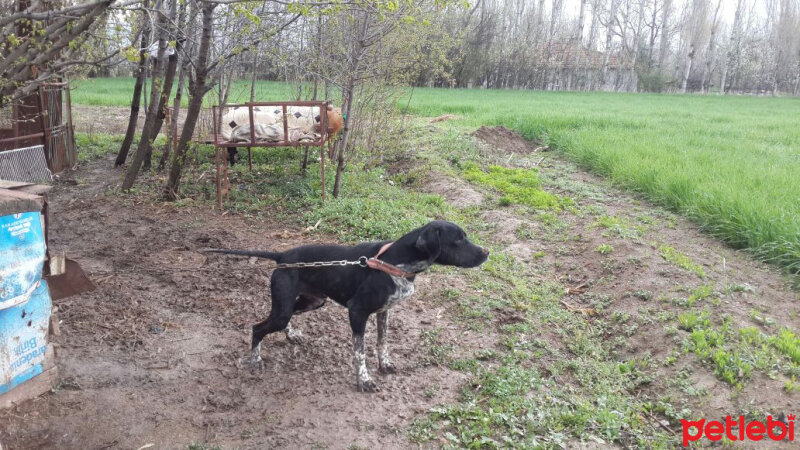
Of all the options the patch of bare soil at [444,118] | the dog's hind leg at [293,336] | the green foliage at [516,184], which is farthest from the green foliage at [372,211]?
the patch of bare soil at [444,118]

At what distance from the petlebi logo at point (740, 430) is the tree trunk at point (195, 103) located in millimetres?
5904

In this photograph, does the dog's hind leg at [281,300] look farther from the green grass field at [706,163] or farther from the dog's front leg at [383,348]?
the green grass field at [706,163]

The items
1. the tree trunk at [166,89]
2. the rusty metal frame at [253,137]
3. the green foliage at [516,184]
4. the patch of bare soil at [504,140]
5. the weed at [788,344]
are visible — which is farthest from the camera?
the patch of bare soil at [504,140]

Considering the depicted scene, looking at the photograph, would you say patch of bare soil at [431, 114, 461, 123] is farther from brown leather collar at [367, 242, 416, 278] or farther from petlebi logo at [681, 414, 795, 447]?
petlebi logo at [681, 414, 795, 447]

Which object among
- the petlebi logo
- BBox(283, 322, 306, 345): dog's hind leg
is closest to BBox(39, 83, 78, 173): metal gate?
BBox(283, 322, 306, 345): dog's hind leg

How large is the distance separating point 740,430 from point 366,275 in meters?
2.53

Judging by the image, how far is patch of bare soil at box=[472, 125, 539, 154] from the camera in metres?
13.6

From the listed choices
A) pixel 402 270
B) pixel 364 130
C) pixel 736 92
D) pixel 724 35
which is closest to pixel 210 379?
pixel 402 270

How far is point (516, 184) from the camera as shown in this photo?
10.1 m

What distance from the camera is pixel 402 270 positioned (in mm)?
3762

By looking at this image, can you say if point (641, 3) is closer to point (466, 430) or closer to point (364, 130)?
point (364, 130)

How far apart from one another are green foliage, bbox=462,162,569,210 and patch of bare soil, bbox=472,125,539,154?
2410mm

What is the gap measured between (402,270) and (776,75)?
59259 mm

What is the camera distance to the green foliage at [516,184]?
8914 millimetres
